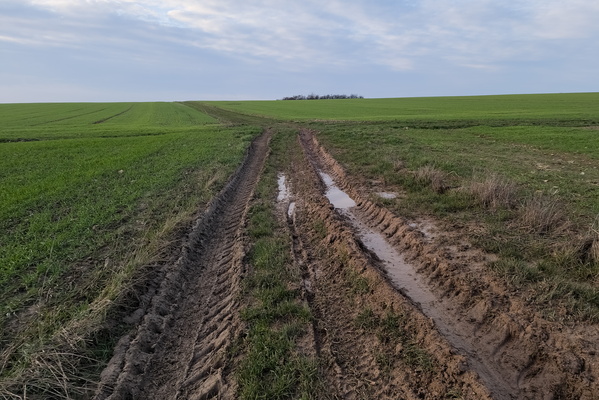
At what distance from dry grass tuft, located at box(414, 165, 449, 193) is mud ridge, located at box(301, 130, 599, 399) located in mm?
3895

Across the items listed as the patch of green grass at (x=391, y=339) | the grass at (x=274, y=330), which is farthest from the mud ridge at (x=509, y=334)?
the grass at (x=274, y=330)

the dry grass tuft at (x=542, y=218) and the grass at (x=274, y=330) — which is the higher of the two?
the dry grass tuft at (x=542, y=218)

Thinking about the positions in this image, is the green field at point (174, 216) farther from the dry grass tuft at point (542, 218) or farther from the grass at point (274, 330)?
the grass at point (274, 330)

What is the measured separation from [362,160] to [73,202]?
10.8m

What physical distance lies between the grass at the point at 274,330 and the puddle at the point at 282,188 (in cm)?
330

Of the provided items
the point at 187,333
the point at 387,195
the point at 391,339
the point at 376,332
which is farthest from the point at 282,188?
the point at 391,339

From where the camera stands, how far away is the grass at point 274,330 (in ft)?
12.9

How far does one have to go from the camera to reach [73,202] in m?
10.4

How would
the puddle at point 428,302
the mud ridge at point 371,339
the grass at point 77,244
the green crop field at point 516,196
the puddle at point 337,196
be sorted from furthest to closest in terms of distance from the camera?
the puddle at point 337,196 < the green crop field at point 516,196 < the grass at point 77,244 < the puddle at point 428,302 < the mud ridge at point 371,339

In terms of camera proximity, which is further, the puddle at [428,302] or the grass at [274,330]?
the puddle at [428,302]

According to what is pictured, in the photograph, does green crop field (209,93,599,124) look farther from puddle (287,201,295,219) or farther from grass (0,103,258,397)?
grass (0,103,258,397)

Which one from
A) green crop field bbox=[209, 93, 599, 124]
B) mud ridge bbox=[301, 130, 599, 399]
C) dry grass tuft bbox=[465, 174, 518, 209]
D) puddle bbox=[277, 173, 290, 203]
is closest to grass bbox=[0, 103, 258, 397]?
puddle bbox=[277, 173, 290, 203]

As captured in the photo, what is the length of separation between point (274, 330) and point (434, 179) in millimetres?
7668

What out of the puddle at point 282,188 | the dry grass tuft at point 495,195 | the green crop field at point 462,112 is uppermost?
the green crop field at point 462,112
